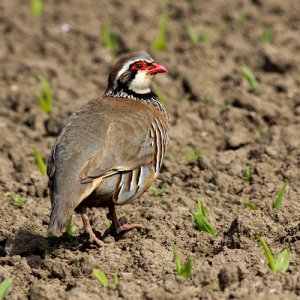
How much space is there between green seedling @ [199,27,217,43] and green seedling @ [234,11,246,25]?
423 mm

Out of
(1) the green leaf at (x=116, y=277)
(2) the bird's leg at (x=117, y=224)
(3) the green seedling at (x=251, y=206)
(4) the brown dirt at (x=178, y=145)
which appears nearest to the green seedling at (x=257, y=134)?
(4) the brown dirt at (x=178, y=145)

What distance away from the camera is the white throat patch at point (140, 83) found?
665cm

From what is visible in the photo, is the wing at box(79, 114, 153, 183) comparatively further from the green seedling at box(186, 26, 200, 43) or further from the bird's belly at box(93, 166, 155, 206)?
the green seedling at box(186, 26, 200, 43)

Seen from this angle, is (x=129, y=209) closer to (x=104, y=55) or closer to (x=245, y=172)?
(x=245, y=172)

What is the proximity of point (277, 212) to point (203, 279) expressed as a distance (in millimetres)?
1119

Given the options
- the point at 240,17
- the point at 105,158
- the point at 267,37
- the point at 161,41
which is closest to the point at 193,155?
the point at 105,158

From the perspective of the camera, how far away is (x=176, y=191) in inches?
269

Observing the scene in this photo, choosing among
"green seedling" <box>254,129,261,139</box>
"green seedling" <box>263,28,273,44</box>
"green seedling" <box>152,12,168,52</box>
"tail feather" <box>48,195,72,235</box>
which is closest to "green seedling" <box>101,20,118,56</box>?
"green seedling" <box>152,12,168,52</box>

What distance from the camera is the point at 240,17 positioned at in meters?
10.5

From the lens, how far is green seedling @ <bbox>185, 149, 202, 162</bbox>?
23.9 feet

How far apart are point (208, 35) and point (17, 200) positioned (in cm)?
405

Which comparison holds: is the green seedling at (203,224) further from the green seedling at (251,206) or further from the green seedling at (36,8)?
the green seedling at (36,8)

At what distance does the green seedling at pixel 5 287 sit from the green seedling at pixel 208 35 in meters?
5.41

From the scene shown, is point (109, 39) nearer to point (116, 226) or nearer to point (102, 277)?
point (116, 226)
